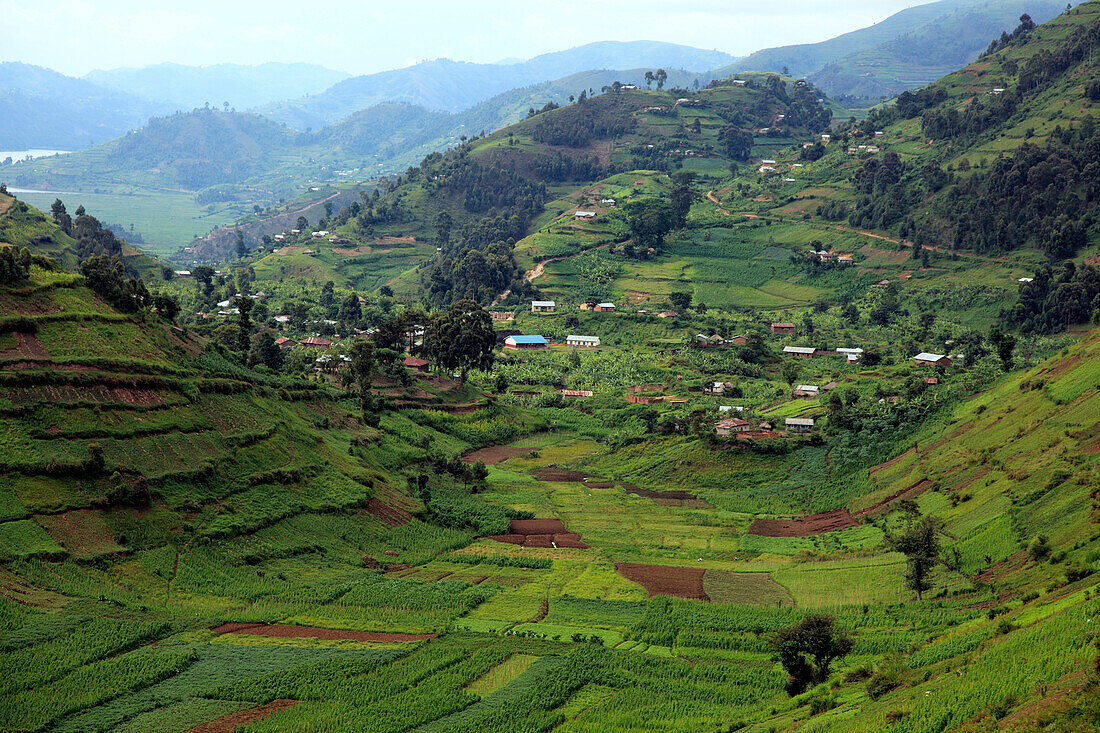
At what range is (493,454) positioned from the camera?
281ft

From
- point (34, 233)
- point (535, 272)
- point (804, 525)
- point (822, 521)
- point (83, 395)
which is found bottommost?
point (804, 525)

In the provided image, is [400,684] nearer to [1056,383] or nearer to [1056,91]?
[1056,383]

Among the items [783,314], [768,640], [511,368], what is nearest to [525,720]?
[768,640]

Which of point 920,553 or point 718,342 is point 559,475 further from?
point 718,342

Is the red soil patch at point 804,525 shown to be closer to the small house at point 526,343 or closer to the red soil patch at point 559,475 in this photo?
the red soil patch at point 559,475

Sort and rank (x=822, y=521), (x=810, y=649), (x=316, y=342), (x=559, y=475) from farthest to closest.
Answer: (x=316, y=342) → (x=559, y=475) → (x=822, y=521) → (x=810, y=649)

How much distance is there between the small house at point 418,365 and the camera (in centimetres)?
9794

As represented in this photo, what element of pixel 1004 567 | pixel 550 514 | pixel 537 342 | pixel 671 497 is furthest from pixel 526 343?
pixel 1004 567

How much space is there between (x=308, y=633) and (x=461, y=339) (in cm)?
5570

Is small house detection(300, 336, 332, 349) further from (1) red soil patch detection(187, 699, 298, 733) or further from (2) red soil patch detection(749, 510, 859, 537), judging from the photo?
(1) red soil patch detection(187, 699, 298, 733)

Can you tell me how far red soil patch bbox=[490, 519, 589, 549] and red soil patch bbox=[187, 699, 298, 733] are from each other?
2677 cm

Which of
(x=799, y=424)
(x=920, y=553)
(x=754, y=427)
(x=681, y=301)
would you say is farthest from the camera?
(x=681, y=301)

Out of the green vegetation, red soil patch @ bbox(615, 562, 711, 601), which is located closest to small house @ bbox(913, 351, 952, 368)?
the green vegetation

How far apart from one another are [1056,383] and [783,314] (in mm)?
74306
